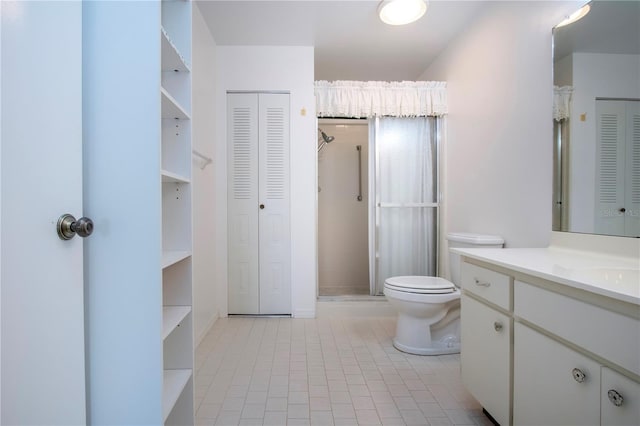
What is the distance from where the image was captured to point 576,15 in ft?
4.46

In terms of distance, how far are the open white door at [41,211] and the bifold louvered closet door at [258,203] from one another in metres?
1.83

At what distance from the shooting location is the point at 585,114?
1.32 m

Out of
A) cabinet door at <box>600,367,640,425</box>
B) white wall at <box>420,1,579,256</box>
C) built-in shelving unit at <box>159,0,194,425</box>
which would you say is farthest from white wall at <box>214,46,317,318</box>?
cabinet door at <box>600,367,640,425</box>

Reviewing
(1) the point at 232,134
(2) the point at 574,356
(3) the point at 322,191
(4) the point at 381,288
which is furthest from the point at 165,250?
(3) the point at 322,191

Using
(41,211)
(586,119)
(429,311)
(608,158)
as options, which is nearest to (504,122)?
(586,119)

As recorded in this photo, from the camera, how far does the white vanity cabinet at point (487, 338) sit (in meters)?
1.11

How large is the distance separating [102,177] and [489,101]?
87.7 inches

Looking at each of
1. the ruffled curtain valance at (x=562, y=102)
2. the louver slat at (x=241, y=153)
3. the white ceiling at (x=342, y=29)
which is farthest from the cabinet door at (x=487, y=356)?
the white ceiling at (x=342, y=29)

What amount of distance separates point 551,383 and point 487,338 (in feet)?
1.04

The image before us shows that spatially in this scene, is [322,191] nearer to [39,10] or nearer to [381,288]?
[381,288]

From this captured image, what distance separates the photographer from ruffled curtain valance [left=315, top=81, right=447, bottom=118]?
264 centimetres

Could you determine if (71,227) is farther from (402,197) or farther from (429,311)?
(402,197)

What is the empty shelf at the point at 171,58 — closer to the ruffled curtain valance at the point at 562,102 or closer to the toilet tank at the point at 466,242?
the ruffled curtain valance at the point at 562,102

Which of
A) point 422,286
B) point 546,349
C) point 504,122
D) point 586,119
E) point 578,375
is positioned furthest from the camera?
point 422,286
